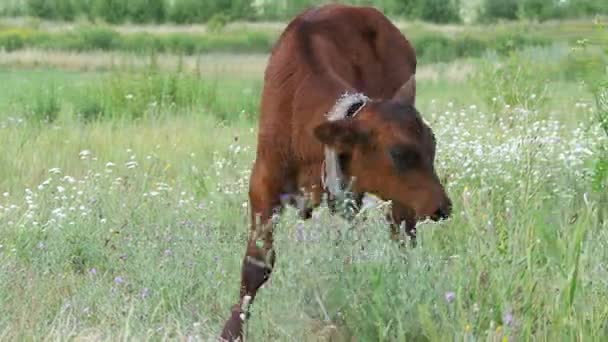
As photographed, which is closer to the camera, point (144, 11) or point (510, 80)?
point (510, 80)

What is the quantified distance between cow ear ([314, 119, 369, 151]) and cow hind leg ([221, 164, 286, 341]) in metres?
0.50

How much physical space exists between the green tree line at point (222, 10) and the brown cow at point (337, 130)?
67.8 feet

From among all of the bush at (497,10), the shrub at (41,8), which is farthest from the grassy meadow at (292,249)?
the shrub at (41,8)

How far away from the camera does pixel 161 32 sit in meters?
29.4

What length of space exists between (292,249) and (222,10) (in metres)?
25.7

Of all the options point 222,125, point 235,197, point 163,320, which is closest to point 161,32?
point 222,125

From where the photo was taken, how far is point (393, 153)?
4.64 meters

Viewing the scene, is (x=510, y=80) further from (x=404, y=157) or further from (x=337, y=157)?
(x=404, y=157)

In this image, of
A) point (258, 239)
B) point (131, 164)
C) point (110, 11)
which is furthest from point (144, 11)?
point (258, 239)

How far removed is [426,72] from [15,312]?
19.2 metres

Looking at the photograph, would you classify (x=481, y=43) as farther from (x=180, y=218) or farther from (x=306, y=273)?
(x=306, y=273)

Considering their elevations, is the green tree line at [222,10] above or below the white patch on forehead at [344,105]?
below

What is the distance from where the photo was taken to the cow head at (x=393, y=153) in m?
4.57

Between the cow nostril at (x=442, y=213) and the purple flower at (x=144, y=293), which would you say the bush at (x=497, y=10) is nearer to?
the purple flower at (x=144, y=293)
